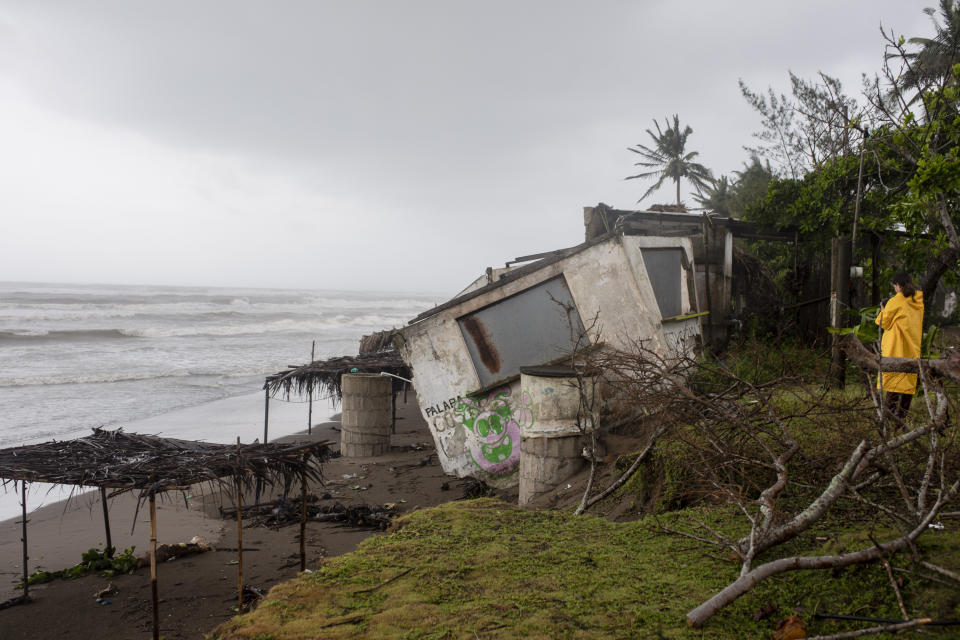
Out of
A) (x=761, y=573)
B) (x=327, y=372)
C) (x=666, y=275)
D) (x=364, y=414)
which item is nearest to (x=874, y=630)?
(x=761, y=573)

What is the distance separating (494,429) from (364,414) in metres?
3.73

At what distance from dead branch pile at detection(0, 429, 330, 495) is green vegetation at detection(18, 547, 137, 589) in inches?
59.2

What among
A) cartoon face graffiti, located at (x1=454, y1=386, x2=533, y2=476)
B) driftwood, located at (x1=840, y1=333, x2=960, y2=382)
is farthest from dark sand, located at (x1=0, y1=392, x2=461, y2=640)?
driftwood, located at (x1=840, y1=333, x2=960, y2=382)

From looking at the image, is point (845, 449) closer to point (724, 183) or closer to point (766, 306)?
point (766, 306)

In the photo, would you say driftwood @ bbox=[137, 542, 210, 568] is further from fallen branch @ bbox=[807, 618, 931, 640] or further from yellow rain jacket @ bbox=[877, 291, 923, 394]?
yellow rain jacket @ bbox=[877, 291, 923, 394]

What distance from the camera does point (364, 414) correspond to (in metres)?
12.8

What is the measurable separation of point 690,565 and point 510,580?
1.12 meters

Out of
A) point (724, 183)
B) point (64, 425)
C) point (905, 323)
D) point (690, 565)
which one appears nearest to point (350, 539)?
point (690, 565)

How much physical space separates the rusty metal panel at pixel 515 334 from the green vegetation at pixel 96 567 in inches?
216

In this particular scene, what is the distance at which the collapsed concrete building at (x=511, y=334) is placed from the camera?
32.8 ft

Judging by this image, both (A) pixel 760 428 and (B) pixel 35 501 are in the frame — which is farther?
(B) pixel 35 501

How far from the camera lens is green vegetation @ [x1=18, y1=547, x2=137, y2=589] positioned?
7.23 meters

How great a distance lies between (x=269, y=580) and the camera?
703 centimetres

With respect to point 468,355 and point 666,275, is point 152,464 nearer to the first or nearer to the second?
point 468,355
